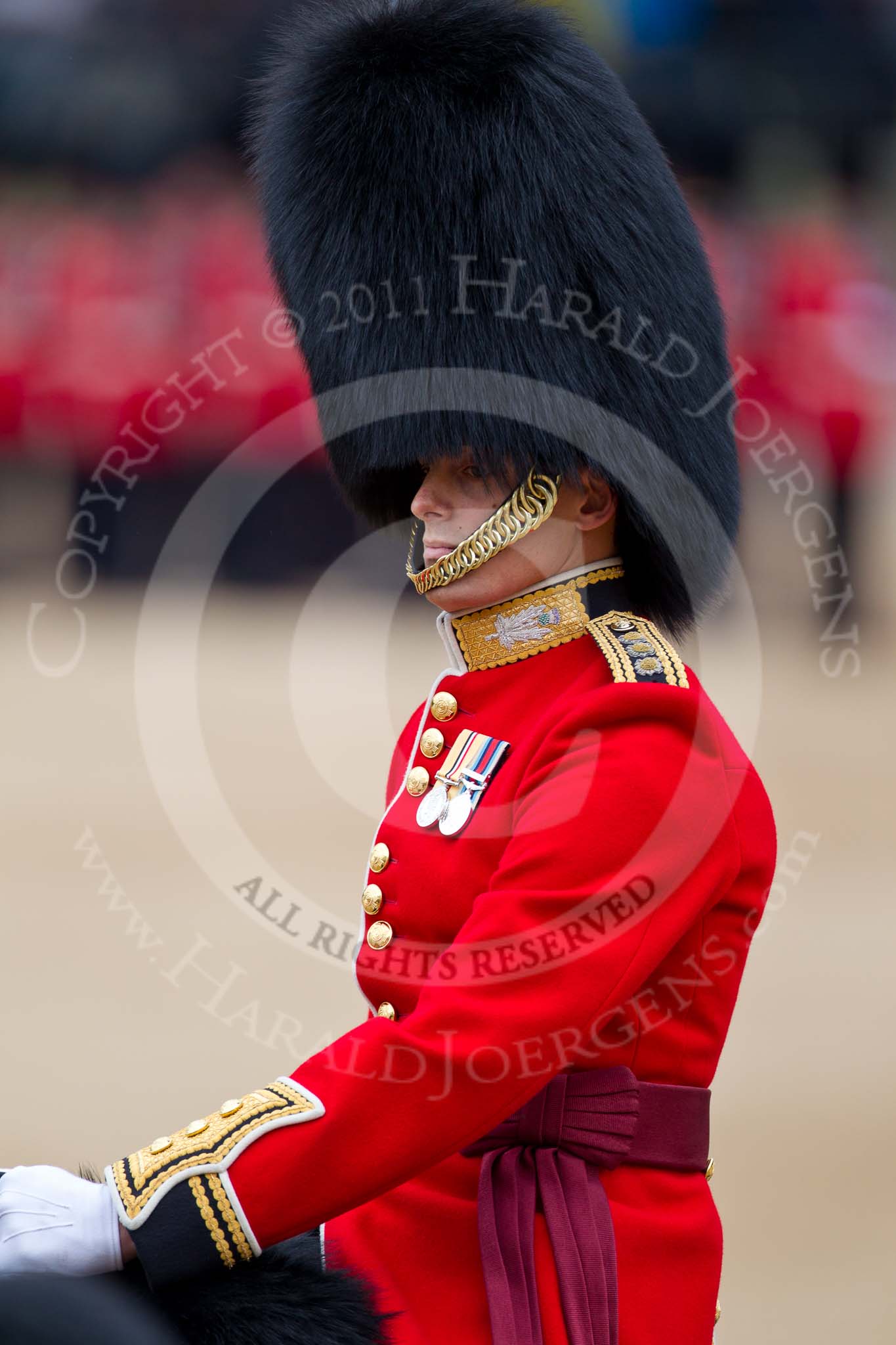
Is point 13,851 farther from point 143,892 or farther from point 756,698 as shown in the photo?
point 756,698

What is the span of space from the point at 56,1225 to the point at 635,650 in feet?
2.15

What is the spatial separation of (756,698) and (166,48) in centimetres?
449

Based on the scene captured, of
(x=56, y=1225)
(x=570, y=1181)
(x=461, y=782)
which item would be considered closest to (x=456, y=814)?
(x=461, y=782)

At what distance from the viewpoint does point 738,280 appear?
8.53 m

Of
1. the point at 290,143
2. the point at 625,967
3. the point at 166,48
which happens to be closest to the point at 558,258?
the point at 290,143

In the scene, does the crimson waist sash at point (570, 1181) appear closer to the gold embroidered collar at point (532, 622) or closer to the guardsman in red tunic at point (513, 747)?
the guardsman in red tunic at point (513, 747)

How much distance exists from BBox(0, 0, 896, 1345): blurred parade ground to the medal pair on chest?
89.5 inches

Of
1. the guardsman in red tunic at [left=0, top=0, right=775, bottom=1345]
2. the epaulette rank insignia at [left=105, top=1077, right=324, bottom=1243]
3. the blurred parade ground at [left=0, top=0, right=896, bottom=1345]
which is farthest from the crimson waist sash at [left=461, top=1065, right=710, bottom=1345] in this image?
the blurred parade ground at [left=0, top=0, right=896, bottom=1345]

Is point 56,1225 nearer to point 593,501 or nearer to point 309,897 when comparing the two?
point 593,501

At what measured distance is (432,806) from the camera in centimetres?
155

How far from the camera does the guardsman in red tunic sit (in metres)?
1.31

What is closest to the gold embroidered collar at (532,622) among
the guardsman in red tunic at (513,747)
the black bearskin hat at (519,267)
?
the guardsman in red tunic at (513,747)

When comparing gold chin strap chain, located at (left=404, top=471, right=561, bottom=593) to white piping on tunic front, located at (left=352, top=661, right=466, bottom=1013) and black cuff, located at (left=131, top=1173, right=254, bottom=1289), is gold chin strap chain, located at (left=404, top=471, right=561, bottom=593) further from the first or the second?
black cuff, located at (left=131, top=1173, right=254, bottom=1289)

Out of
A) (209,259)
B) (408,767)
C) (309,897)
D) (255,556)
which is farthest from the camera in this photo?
(255,556)
